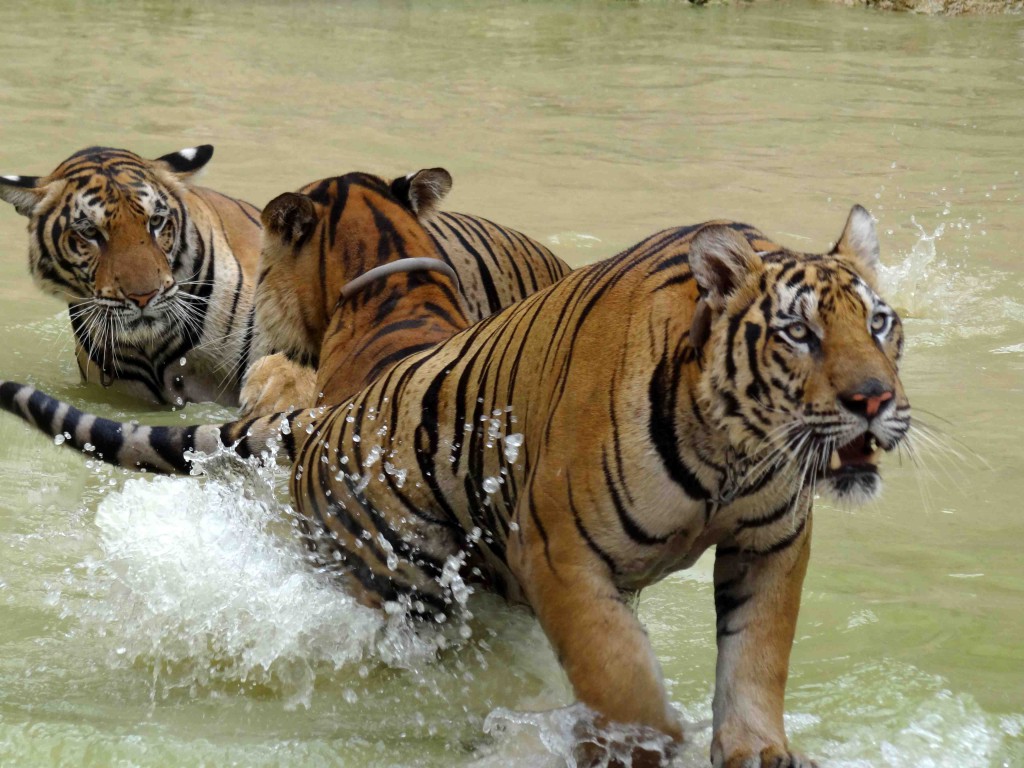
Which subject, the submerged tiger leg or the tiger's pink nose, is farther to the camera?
the submerged tiger leg

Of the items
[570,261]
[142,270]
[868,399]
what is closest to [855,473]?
[868,399]

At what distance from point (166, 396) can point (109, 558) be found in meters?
1.60

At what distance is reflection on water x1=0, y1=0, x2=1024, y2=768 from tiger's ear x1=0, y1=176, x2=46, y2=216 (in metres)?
0.59

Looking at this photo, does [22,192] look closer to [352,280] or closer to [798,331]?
[352,280]

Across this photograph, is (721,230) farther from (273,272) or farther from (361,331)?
(273,272)

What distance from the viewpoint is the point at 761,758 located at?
238 centimetres

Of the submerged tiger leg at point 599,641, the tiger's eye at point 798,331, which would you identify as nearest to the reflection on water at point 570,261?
the submerged tiger leg at point 599,641

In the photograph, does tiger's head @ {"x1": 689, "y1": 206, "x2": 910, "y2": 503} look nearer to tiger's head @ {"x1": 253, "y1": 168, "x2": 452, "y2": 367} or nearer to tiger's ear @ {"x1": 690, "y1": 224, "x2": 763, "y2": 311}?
tiger's ear @ {"x1": 690, "y1": 224, "x2": 763, "y2": 311}

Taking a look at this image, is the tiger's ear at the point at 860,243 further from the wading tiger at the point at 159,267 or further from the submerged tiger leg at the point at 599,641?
the wading tiger at the point at 159,267

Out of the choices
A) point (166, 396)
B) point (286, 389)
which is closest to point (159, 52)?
point (166, 396)

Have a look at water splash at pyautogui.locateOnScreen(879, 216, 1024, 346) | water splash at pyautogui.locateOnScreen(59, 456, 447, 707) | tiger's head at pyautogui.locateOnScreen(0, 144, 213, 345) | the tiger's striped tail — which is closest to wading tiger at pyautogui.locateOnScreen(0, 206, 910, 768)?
water splash at pyautogui.locateOnScreen(59, 456, 447, 707)

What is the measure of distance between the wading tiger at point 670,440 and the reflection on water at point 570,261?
16cm

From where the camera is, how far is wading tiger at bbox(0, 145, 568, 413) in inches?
181

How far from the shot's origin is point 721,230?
2.21 metres
